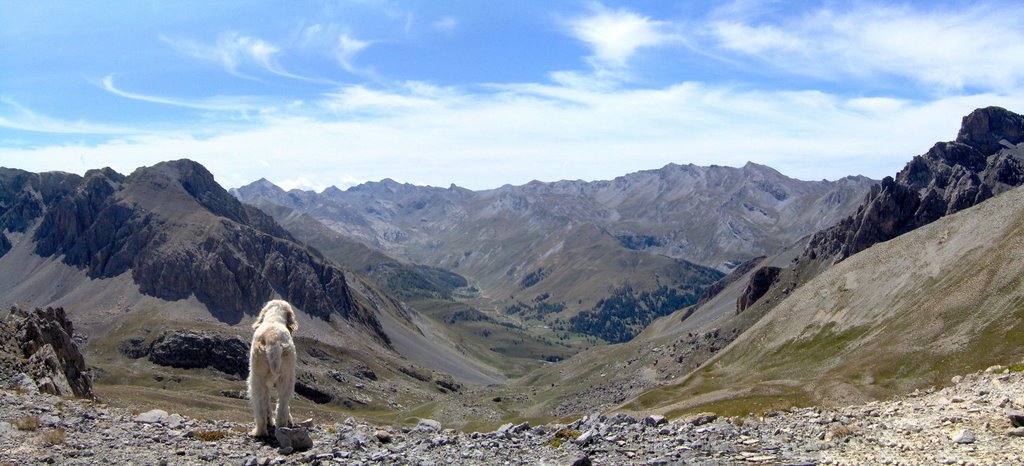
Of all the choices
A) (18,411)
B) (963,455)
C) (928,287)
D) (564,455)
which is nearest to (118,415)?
(18,411)

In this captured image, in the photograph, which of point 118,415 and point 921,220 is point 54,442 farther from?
point 921,220

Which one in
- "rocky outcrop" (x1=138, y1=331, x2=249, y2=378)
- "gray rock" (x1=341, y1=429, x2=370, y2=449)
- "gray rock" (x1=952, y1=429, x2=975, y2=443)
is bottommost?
"rocky outcrop" (x1=138, y1=331, x2=249, y2=378)

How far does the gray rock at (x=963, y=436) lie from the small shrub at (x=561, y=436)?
11051 millimetres

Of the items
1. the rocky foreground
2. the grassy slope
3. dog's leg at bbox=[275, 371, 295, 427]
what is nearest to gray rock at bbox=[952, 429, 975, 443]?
the rocky foreground

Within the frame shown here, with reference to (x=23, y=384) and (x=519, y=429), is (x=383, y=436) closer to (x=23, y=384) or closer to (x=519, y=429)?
(x=519, y=429)

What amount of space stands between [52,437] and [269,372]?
574 cm

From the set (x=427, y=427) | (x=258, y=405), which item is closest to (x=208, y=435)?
(x=258, y=405)

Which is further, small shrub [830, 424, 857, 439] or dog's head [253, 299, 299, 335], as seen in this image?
dog's head [253, 299, 299, 335]

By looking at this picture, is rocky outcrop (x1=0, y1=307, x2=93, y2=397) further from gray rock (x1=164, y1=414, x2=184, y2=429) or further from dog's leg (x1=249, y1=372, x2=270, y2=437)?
dog's leg (x1=249, y1=372, x2=270, y2=437)

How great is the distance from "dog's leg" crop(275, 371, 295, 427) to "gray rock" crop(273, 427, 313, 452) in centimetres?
166

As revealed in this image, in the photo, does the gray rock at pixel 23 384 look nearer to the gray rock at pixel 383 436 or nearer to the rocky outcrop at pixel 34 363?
the rocky outcrop at pixel 34 363

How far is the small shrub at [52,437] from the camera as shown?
1855cm

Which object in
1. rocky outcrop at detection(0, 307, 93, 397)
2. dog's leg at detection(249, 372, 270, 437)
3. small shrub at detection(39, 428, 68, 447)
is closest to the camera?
small shrub at detection(39, 428, 68, 447)

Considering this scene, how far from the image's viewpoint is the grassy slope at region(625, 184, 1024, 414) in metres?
74.6
